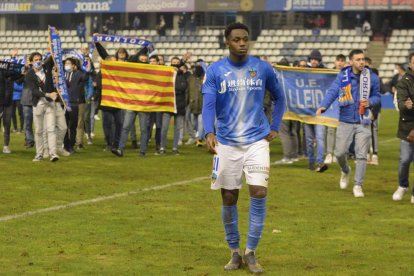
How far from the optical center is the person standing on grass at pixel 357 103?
→ 14.1 metres

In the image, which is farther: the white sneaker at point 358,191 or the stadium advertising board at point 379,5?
the stadium advertising board at point 379,5

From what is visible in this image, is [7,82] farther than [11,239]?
Yes

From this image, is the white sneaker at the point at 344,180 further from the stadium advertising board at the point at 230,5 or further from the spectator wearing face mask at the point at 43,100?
the stadium advertising board at the point at 230,5

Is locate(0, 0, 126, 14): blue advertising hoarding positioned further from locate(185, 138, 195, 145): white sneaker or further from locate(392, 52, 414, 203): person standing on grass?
locate(392, 52, 414, 203): person standing on grass

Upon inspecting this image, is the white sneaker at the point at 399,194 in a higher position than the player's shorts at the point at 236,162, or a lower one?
lower

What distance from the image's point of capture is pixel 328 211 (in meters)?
12.9

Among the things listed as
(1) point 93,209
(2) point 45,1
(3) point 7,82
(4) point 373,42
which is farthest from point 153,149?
(2) point 45,1

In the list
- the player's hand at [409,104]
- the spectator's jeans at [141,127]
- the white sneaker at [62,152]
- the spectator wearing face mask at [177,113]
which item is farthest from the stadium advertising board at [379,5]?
the player's hand at [409,104]

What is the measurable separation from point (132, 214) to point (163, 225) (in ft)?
2.89

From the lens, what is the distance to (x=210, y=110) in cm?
859

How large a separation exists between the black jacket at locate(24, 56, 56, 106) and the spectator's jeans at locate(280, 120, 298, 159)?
13.5ft

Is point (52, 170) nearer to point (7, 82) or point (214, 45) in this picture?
point (7, 82)

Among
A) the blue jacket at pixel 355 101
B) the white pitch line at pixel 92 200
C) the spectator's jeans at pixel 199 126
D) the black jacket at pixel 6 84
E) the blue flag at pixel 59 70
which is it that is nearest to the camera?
the white pitch line at pixel 92 200

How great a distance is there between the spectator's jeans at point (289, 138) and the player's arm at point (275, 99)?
985cm
